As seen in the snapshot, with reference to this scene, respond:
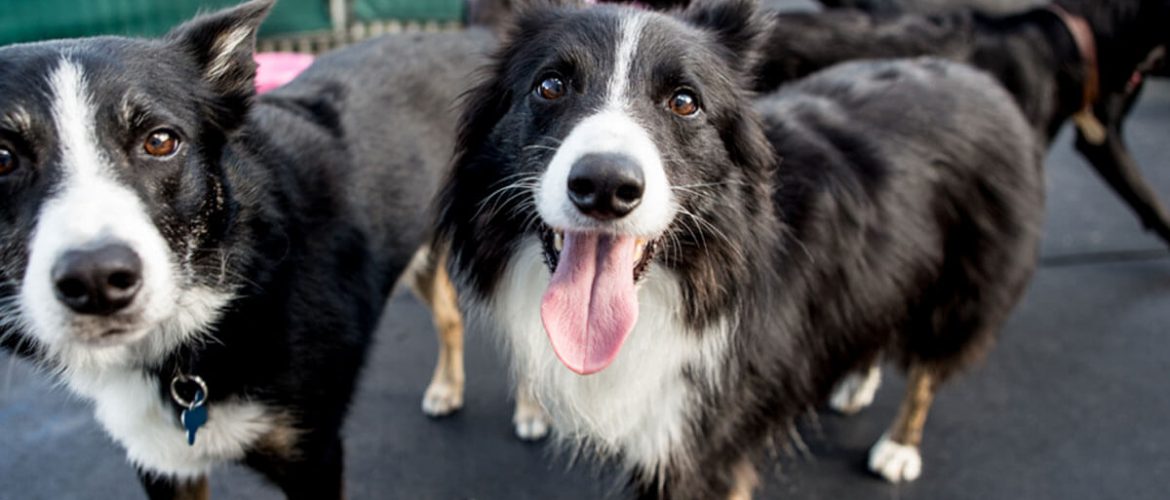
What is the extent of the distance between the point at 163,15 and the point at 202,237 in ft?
16.8

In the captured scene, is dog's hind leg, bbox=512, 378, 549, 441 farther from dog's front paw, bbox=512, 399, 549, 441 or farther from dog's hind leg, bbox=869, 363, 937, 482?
dog's hind leg, bbox=869, 363, 937, 482

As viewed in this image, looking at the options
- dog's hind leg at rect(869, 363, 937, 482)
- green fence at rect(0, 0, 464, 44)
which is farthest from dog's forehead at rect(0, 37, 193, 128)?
green fence at rect(0, 0, 464, 44)

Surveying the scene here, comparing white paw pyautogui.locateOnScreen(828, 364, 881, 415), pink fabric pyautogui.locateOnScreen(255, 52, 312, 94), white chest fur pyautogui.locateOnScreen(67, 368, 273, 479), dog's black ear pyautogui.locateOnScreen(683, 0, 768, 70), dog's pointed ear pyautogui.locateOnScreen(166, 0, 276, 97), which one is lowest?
white paw pyautogui.locateOnScreen(828, 364, 881, 415)

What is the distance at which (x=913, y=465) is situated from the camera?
2.97 m

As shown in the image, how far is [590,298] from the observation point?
188cm

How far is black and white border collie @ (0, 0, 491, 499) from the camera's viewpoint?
5.34ft

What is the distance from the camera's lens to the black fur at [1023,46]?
12.1ft

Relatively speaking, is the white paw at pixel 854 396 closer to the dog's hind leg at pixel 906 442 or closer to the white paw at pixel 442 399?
the dog's hind leg at pixel 906 442

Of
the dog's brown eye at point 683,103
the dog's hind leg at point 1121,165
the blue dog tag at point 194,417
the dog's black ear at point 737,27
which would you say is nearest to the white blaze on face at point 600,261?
the dog's brown eye at point 683,103

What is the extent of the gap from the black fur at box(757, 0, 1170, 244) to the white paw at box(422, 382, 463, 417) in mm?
1780

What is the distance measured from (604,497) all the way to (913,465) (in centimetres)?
107

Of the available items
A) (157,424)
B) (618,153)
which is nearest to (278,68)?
(157,424)

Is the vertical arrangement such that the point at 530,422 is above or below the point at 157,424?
below

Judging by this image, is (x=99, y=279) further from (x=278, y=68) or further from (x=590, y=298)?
(x=278, y=68)
